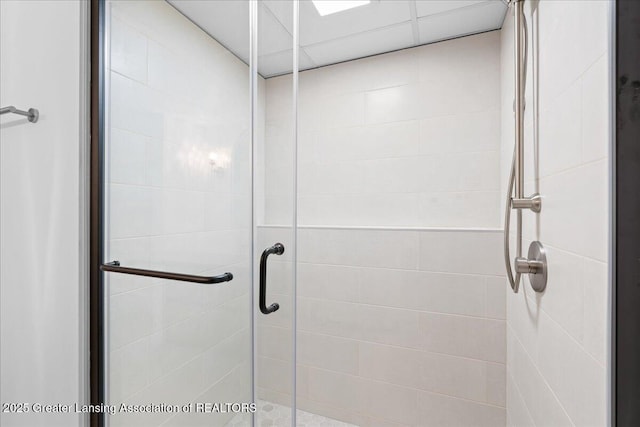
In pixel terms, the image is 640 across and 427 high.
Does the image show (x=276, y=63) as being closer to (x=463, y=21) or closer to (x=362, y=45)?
(x=362, y=45)

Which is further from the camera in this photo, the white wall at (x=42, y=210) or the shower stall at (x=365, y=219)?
the white wall at (x=42, y=210)

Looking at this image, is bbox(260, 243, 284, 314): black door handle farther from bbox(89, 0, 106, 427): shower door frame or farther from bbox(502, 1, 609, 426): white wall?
bbox(502, 1, 609, 426): white wall

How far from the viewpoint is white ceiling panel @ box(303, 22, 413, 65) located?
1.55 metres

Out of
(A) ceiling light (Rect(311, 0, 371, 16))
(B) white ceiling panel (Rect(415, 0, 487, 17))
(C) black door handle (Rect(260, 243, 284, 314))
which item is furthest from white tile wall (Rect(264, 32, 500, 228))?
(C) black door handle (Rect(260, 243, 284, 314))

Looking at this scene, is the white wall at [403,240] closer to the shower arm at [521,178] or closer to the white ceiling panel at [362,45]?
the white ceiling panel at [362,45]

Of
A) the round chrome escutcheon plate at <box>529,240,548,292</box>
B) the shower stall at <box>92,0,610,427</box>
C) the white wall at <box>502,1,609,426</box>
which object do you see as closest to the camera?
the white wall at <box>502,1,609,426</box>

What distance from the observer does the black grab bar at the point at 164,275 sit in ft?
2.72

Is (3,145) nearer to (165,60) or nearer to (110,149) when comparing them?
(110,149)

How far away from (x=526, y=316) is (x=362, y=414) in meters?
1.03

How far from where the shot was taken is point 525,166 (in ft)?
3.67

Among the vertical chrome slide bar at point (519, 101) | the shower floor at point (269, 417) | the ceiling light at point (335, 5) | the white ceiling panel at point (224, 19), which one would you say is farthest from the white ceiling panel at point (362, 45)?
the shower floor at point (269, 417)

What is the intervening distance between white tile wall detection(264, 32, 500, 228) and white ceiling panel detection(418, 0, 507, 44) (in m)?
0.05

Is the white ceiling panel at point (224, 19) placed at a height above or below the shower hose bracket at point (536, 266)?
above

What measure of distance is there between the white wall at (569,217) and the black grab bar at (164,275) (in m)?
0.82
